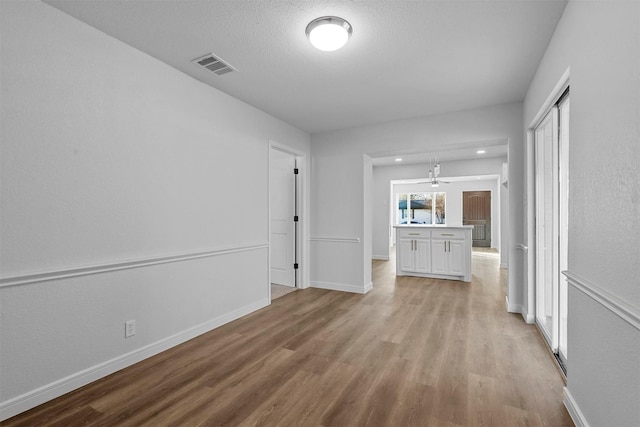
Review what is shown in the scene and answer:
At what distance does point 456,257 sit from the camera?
5.31 metres

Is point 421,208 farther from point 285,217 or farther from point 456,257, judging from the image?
point 285,217

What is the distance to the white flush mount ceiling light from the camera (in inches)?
79.0

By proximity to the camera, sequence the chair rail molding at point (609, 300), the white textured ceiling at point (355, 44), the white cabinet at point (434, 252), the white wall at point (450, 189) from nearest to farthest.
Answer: the chair rail molding at point (609, 300), the white textured ceiling at point (355, 44), the white cabinet at point (434, 252), the white wall at point (450, 189)

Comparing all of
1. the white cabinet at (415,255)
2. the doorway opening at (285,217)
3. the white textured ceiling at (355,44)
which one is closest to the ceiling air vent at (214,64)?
the white textured ceiling at (355,44)

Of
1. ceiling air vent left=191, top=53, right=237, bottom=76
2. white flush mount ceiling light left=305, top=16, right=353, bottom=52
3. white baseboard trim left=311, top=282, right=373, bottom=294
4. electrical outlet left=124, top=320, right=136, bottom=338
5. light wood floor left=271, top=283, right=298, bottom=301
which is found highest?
ceiling air vent left=191, top=53, right=237, bottom=76

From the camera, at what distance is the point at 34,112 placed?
72.3 inches

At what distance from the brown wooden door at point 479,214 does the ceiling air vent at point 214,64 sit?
9.53 meters

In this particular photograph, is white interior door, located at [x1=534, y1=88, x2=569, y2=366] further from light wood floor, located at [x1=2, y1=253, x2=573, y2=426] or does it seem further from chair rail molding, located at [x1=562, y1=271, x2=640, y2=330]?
chair rail molding, located at [x1=562, y1=271, x2=640, y2=330]

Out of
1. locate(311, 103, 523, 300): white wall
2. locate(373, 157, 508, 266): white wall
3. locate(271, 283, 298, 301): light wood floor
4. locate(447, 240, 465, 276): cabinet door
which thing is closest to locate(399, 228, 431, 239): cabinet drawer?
locate(447, 240, 465, 276): cabinet door

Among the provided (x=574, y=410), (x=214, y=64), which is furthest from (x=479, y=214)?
(x=214, y=64)

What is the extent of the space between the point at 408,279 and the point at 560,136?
3618 millimetres

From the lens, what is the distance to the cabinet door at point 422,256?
556 centimetres

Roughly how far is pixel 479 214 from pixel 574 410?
31.9ft

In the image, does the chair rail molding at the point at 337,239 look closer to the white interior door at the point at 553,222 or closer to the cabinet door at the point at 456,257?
the cabinet door at the point at 456,257
